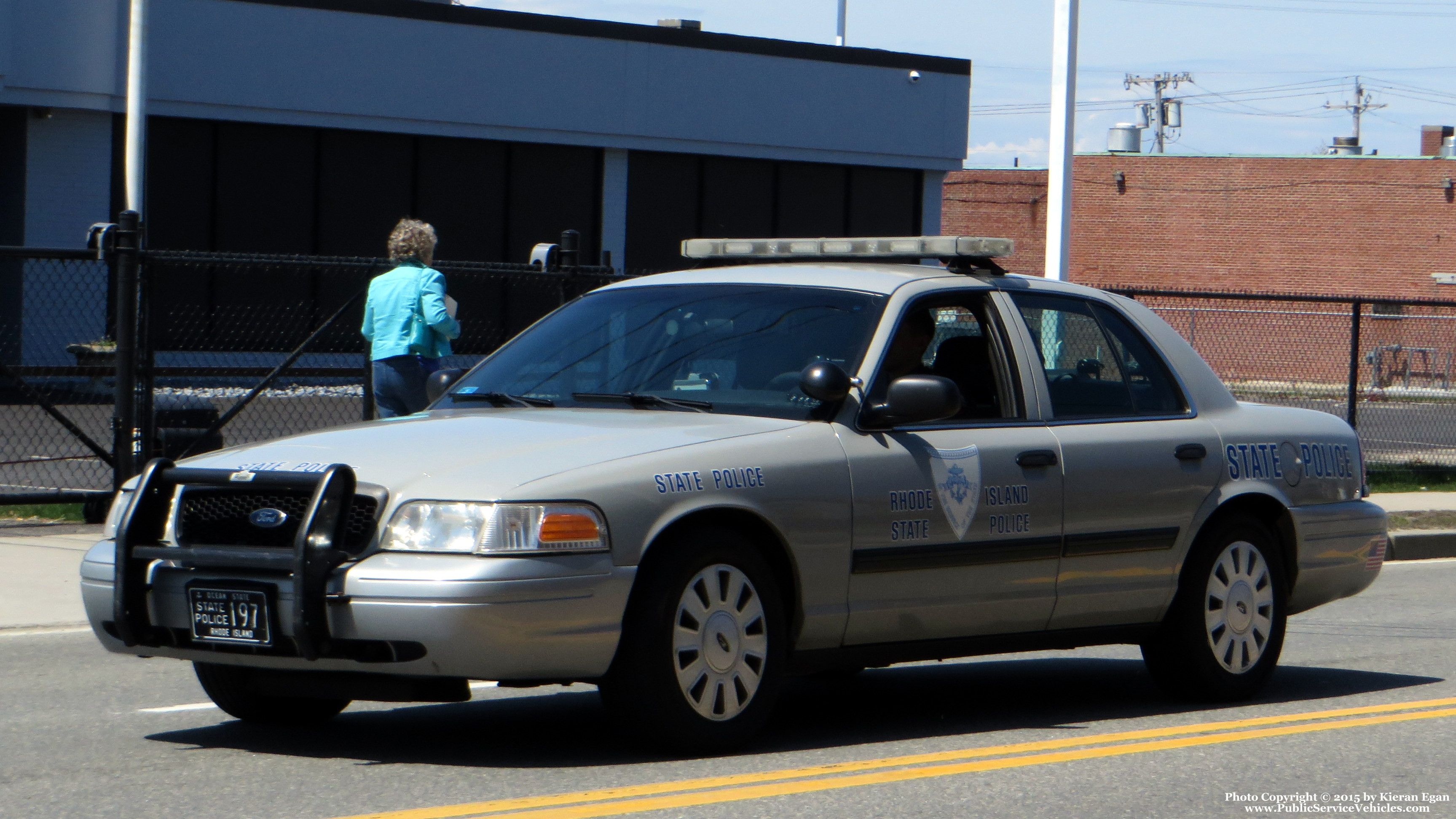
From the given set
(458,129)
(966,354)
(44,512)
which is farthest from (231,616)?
(458,129)

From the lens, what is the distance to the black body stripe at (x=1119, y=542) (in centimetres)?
705

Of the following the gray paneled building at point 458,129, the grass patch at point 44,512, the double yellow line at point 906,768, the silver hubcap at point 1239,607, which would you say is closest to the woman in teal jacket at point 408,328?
the grass patch at point 44,512

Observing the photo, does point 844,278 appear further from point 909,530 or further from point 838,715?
point 838,715

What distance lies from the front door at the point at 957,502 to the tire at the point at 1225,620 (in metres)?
0.73

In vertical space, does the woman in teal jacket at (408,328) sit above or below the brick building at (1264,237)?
below

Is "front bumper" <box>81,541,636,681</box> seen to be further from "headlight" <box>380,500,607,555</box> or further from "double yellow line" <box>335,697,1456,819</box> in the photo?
"double yellow line" <box>335,697,1456,819</box>

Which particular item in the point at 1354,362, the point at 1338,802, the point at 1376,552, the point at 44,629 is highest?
the point at 1354,362

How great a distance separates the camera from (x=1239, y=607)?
25.0ft

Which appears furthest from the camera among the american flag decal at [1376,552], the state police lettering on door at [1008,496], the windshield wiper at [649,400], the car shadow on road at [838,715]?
the american flag decal at [1376,552]

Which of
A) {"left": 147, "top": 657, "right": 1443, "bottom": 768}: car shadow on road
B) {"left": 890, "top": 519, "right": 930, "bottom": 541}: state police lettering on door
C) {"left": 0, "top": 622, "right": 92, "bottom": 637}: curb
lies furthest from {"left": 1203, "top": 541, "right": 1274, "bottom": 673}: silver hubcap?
{"left": 0, "top": 622, "right": 92, "bottom": 637}: curb

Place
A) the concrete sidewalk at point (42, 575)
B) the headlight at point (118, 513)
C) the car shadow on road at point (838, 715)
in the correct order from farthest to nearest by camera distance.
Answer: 1. the concrete sidewalk at point (42, 575)
2. the car shadow on road at point (838, 715)
3. the headlight at point (118, 513)

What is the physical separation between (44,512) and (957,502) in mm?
8754

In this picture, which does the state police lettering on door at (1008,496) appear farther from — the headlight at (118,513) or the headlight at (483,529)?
the headlight at (118,513)

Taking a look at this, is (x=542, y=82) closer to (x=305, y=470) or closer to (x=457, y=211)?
(x=457, y=211)
